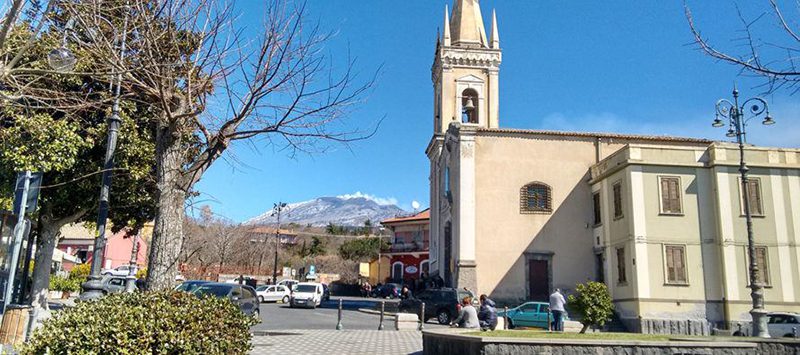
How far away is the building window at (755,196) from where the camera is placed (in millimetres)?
26438

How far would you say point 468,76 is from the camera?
39.1m

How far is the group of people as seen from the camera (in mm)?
14984

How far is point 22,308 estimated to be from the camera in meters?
10.3

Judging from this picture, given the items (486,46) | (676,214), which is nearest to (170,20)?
(676,214)

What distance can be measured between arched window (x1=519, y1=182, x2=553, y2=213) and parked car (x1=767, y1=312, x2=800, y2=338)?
11698mm

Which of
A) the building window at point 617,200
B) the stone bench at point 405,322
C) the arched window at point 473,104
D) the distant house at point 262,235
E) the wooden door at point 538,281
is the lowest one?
the stone bench at point 405,322

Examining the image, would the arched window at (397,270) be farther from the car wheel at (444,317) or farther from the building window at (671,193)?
the building window at (671,193)

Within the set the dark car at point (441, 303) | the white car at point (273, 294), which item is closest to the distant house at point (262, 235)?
the white car at point (273, 294)

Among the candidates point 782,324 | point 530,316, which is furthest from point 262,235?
point 782,324

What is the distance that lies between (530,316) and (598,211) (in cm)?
929

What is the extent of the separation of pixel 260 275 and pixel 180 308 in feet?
194

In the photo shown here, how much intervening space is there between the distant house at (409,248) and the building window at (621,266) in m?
34.2

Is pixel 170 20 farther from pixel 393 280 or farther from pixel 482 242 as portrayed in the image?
pixel 393 280

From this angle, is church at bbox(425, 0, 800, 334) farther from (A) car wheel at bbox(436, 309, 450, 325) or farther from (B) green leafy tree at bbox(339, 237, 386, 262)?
(B) green leafy tree at bbox(339, 237, 386, 262)
